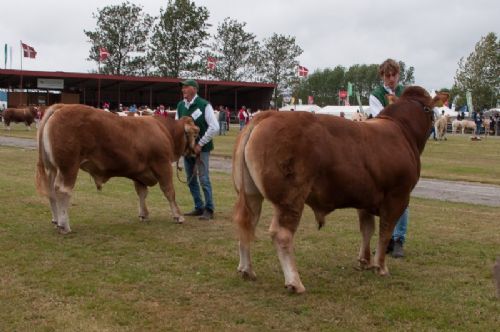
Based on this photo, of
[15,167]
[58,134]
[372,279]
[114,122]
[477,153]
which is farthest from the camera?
[477,153]

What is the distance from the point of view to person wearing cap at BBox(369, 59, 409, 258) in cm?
711

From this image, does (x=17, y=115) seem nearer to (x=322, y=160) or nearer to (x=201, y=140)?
(x=201, y=140)

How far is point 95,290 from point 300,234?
3519 mm

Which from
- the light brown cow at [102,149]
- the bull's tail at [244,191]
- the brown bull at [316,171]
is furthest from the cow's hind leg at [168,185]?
the bull's tail at [244,191]

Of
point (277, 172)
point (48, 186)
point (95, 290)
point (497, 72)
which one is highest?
point (497, 72)

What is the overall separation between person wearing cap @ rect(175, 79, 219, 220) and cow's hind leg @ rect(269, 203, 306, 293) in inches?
162

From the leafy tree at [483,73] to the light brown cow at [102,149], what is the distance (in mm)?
75136

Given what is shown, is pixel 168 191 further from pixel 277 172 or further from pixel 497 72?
pixel 497 72

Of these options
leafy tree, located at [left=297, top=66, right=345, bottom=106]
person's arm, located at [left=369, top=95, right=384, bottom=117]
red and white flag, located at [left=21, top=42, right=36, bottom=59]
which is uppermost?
leafy tree, located at [left=297, top=66, right=345, bottom=106]

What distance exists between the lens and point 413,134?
6.55 m

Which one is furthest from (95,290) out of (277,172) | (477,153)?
(477,153)

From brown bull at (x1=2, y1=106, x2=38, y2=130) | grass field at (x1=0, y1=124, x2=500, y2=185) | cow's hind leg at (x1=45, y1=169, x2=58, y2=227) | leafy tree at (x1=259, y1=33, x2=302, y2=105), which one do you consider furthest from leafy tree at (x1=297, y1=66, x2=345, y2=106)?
cow's hind leg at (x1=45, y1=169, x2=58, y2=227)

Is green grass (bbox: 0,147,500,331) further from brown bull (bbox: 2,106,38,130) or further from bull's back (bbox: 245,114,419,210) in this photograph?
brown bull (bbox: 2,106,38,130)

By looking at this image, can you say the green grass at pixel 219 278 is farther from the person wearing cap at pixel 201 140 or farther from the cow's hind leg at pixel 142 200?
the person wearing cap at pixel 201 140
